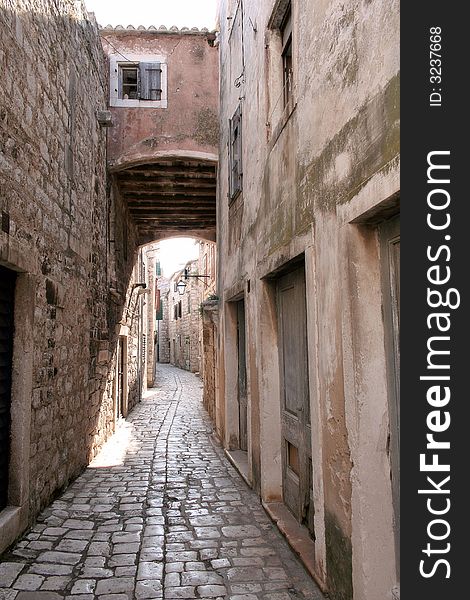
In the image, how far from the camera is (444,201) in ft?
6.29

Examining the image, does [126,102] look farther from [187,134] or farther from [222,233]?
[222,233]

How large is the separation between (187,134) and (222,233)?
209 cm

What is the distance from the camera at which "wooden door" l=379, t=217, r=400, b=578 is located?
2482 millimetres

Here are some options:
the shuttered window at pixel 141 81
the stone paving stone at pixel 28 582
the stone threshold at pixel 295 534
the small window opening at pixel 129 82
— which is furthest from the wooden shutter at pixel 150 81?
the stone paving stone at pixel 28 582

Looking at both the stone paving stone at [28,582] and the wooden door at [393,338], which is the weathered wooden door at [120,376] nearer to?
the stone paving stone at [28,582]

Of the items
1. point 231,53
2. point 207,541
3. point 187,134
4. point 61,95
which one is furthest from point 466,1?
point 187,134

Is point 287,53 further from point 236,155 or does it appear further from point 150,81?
point 150,81

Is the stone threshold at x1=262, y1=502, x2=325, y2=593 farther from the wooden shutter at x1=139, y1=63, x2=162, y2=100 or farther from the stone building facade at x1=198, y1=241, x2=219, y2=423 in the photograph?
the wooden shutter at x1=139, y1=63, x2=162, y2=100

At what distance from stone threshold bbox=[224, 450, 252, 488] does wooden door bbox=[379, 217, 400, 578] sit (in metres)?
3.32

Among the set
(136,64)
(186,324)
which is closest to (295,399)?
(136,64)

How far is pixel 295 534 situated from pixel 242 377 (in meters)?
3.46

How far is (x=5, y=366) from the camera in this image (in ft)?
13.6

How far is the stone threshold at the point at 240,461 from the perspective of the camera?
19.2 ft

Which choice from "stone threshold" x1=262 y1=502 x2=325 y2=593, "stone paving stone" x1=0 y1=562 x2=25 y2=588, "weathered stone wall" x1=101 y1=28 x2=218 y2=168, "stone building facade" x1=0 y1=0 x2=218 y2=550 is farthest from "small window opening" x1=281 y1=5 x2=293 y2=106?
"weathered stone wall" x1=101 y1=28 x2=218 y2=168
